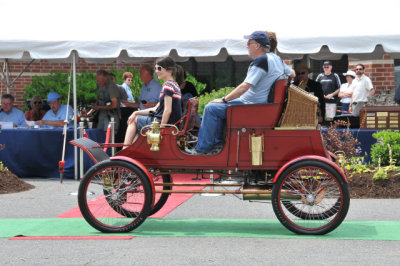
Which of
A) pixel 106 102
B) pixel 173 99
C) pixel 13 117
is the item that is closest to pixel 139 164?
pixel 173 99

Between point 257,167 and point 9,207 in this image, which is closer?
point 257,167

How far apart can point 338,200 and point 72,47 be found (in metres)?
6.54

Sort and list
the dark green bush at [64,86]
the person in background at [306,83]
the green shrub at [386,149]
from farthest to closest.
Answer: the dark green bush at [64,86]
the person in background at [306,83]
the green shrub at [386,149]

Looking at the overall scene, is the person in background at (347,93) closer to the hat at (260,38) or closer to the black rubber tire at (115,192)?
the hat at (260,38)

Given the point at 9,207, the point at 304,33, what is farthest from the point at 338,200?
the point at 304,33

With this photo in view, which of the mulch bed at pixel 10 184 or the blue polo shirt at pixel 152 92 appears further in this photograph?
the blue polo shirt at pixel 152 92

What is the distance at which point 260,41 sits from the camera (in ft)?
24.1

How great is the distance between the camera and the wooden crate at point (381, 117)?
39.6 feet

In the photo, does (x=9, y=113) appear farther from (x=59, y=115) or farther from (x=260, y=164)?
(x=260, y=164)

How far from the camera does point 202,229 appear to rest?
762 centimetres

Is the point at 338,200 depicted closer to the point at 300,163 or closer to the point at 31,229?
the point at 300,163

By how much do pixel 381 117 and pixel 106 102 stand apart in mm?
4923

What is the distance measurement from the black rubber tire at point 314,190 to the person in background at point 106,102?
6468mm

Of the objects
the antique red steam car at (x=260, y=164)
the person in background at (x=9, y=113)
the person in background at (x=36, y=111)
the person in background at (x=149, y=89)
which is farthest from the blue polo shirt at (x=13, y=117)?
the antique red steam car at (x=260, y=164)
